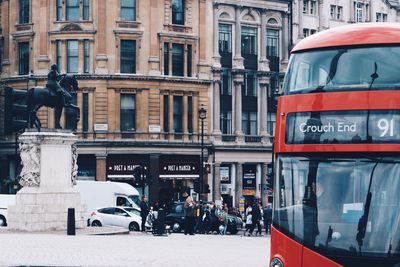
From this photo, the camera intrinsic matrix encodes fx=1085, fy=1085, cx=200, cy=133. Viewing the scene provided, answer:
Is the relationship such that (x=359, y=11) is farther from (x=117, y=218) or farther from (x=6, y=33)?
(x=117, y=218)

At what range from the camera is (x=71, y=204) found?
40875mm

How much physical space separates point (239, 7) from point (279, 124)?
2244 inches

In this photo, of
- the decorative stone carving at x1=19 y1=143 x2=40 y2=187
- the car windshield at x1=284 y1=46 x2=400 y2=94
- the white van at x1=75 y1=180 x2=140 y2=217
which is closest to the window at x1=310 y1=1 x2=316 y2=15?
the white van at x1=75 y1=180 x2=140 y2=217

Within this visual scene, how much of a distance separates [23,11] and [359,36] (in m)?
54.3

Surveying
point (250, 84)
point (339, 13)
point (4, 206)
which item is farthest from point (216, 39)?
point (4, 206)

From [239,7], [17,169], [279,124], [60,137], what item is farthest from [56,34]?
[279,124]

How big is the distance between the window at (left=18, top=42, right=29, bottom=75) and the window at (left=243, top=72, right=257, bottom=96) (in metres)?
15.2

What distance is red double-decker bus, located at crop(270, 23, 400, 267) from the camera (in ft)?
54.4

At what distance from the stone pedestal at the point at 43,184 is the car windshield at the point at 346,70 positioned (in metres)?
23.4

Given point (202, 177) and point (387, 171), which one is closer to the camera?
point (387, 171)

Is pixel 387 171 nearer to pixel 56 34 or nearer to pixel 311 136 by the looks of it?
pixel 311 136

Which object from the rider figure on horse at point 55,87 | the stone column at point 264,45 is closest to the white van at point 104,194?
the rider figure on horse at point 55,87

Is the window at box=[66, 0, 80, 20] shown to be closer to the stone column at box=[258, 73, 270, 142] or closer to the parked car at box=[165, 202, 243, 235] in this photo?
the stone column at box=[258, 73, 270, 142]

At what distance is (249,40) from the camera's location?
246 feet
